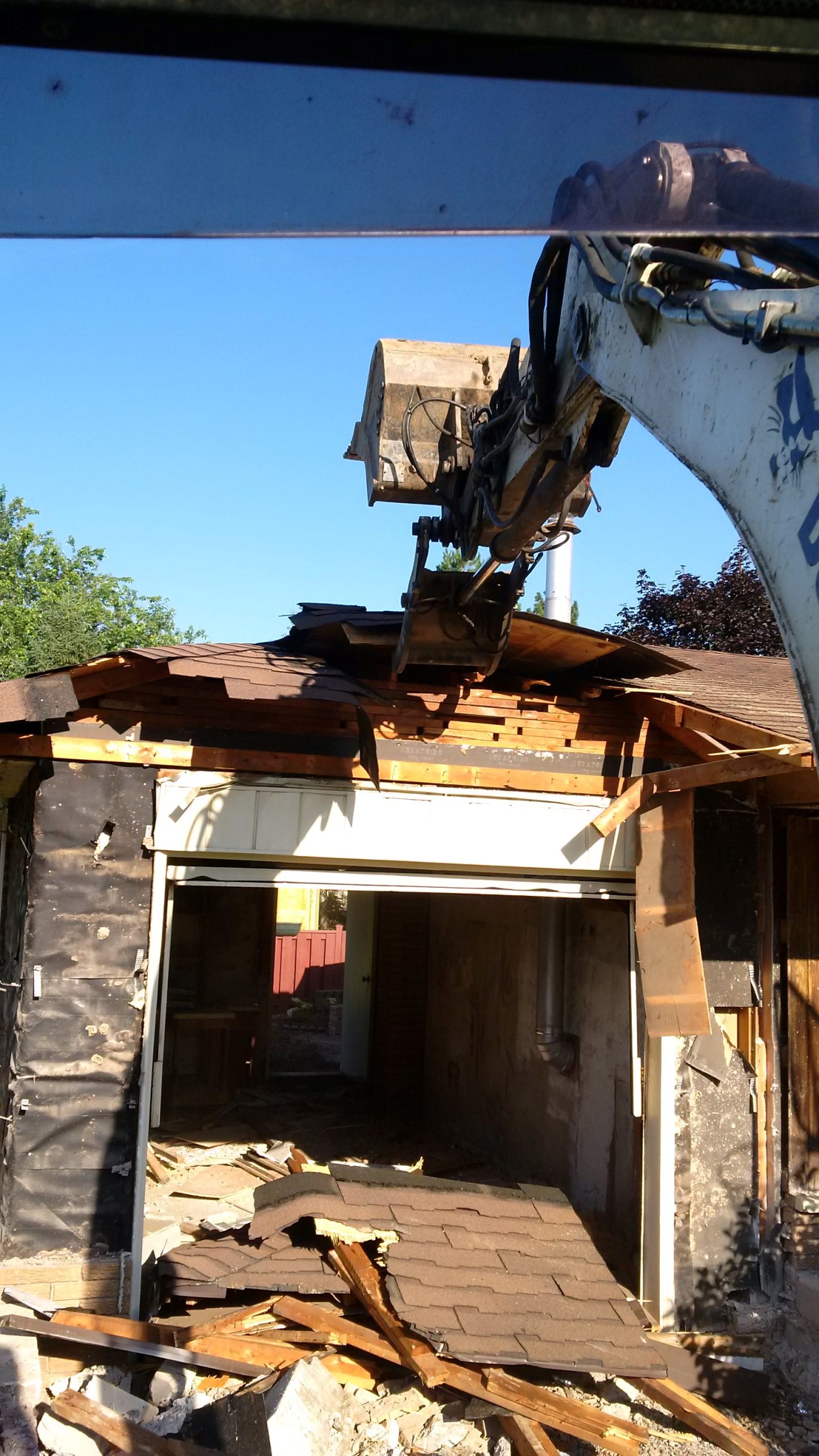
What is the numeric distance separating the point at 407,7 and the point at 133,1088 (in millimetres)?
6352

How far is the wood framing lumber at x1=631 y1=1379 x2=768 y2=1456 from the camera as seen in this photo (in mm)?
5715

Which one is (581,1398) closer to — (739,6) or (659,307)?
(659,307)

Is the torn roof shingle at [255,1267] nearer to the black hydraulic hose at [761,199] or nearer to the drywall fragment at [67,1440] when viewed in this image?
the drywall fragment at [67,1440]

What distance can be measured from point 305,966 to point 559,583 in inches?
440

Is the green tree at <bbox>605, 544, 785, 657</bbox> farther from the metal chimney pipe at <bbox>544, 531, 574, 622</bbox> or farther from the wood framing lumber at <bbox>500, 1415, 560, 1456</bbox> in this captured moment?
the wood framing lumber at <bbox>500, 1415, 560, 1456</bbox>

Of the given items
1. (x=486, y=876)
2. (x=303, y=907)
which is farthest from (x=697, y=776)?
(x=303, y=907)

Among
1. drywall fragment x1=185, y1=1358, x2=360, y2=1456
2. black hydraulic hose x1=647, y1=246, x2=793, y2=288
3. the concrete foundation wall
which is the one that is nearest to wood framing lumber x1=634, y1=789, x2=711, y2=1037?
the concrete foundation wall

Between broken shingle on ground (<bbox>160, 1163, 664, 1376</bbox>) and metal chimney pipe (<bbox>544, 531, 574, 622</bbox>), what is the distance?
10246 millimetres

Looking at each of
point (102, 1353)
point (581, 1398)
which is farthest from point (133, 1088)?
point (581, 1398)

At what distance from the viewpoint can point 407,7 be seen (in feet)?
Result: 3.12

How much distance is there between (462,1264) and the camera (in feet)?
21.6

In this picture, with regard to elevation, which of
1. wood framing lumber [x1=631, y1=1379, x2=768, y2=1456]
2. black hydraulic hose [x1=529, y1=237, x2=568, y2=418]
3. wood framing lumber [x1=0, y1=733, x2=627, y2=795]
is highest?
black hydraulic hose [x1=529, y1=237, x2=568, y2=418]

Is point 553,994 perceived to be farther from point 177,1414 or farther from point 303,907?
point 303,907

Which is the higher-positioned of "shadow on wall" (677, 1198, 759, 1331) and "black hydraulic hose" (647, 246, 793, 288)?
"black hydraulic hose" (647, 246, 793, 288)
